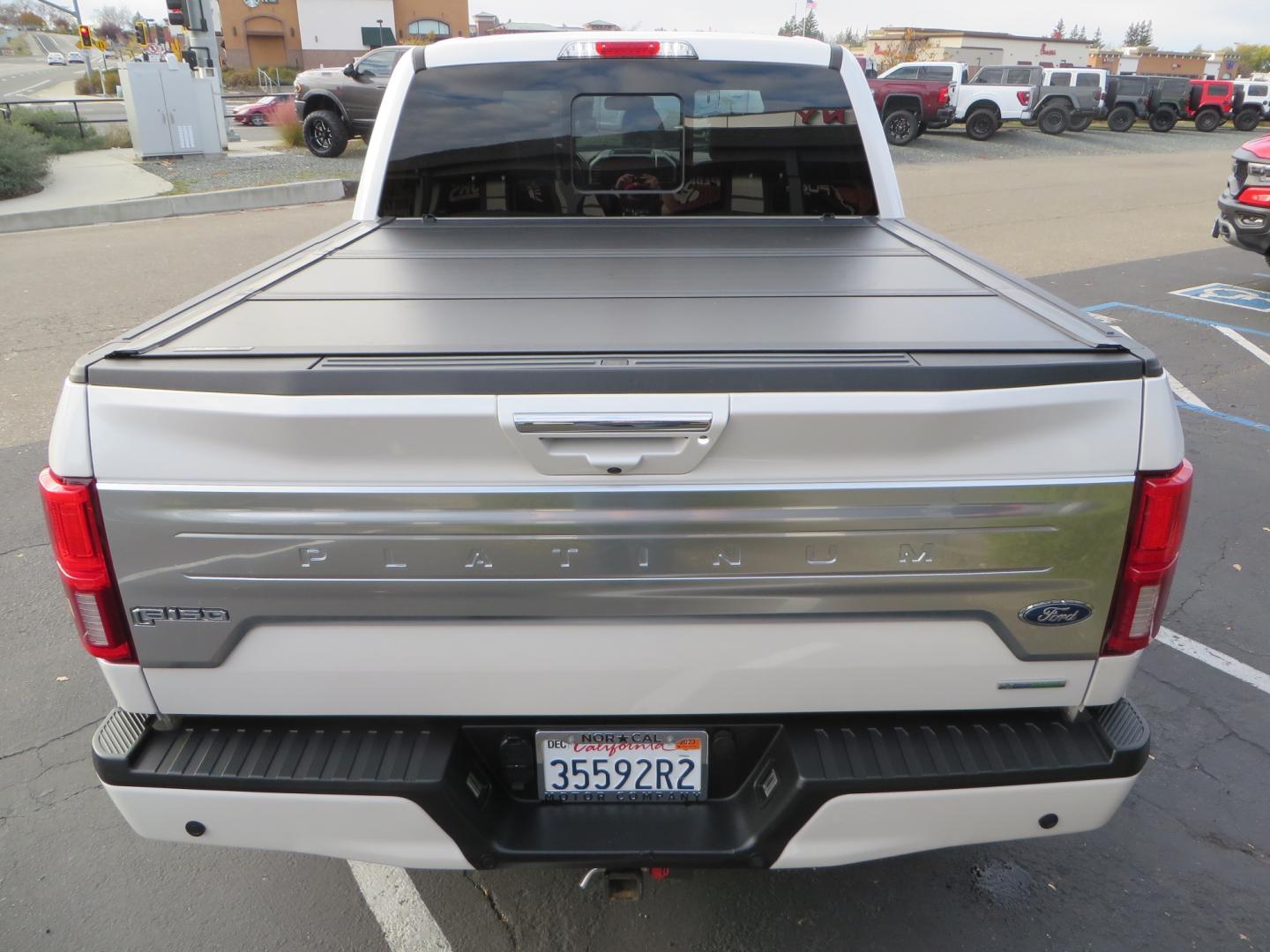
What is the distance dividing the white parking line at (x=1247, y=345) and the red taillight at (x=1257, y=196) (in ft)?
4.63

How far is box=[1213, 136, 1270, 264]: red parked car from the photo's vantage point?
9086 millimetres

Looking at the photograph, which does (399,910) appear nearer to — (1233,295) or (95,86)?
(1233,295)

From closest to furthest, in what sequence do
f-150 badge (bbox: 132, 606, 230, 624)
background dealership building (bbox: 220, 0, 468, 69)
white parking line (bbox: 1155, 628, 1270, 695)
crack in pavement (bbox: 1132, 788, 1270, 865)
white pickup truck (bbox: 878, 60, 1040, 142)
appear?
1. f-150 badge (bbox: 132, 606, 230, 624)
2. crack in pavement (bbox: 1132, 788, 1270, 865)
3. white parking line (bbox: 1155, 628, 1270, 695)
4. white pickup truck (bbox: 878, 60, 1040, 142)
5. background dealership building (bbox: 220, 0, 468, 69)

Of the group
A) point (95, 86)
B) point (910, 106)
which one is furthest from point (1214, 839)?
point (95, 86)

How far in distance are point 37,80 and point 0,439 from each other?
208 feet

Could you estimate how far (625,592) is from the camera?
1.83 metres

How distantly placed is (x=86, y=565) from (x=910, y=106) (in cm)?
2761

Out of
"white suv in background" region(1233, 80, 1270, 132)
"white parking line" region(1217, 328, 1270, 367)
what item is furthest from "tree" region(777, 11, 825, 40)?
"white parking line" region(1217, 328, 1270, 367)

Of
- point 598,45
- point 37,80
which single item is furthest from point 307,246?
point 37,80

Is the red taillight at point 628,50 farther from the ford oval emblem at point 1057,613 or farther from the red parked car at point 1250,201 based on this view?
the red parked car at point 1250,201

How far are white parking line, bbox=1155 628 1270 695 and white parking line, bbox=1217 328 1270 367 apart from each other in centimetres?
484

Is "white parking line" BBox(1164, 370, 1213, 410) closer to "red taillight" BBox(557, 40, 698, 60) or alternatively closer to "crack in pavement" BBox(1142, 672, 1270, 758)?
"crack in pavement" BBox(1142, 672, 1270, 758)

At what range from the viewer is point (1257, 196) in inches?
359

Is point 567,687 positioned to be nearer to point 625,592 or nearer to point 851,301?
point 625,592
